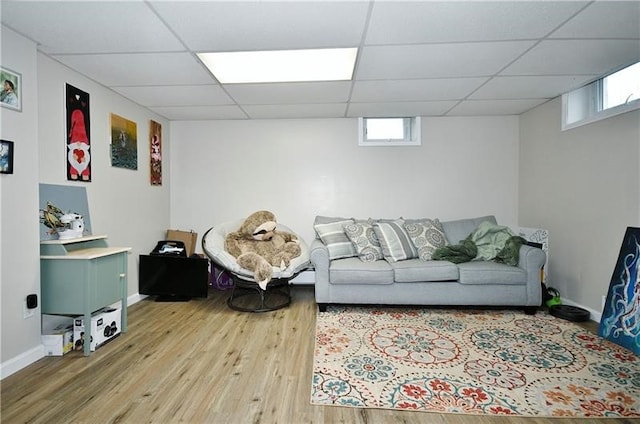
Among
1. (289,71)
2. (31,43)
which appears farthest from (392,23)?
(31,43)

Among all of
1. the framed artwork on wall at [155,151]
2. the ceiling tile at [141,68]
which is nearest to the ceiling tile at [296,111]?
the ceiling tile at [141,68]

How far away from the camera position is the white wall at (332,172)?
434 centimetres

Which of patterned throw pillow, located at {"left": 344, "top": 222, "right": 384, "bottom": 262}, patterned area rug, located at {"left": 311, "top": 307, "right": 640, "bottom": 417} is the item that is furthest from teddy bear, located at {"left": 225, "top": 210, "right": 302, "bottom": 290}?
patterned area rug, located at {"left": 311, "top": 307, "right": 640, "bottom": 417}

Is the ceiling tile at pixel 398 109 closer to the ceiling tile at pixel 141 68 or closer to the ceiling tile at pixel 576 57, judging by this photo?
the ceiling tile at pixel 576 57

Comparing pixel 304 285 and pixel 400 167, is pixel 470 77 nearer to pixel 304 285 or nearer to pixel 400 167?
pixel 400 167

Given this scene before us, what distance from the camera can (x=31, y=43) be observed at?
225 centimetres

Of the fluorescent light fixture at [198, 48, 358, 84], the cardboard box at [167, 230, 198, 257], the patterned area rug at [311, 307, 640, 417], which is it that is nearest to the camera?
the patterned area rug at [311, 307, 640, 417]

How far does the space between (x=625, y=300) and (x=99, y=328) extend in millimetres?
4142

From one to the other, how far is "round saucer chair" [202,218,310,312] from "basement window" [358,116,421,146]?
1692 mm

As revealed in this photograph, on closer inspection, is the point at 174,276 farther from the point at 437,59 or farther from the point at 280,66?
the point at 437,59

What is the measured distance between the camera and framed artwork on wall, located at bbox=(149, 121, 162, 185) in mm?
3973

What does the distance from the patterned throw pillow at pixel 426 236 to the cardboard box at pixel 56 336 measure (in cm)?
324

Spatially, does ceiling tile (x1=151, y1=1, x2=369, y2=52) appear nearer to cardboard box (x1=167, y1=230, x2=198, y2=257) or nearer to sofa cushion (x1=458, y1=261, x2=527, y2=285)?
sofa cushion (x1=458, y1=261, x2=527, y2=285)

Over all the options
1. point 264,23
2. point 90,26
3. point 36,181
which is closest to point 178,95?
point 90,26
